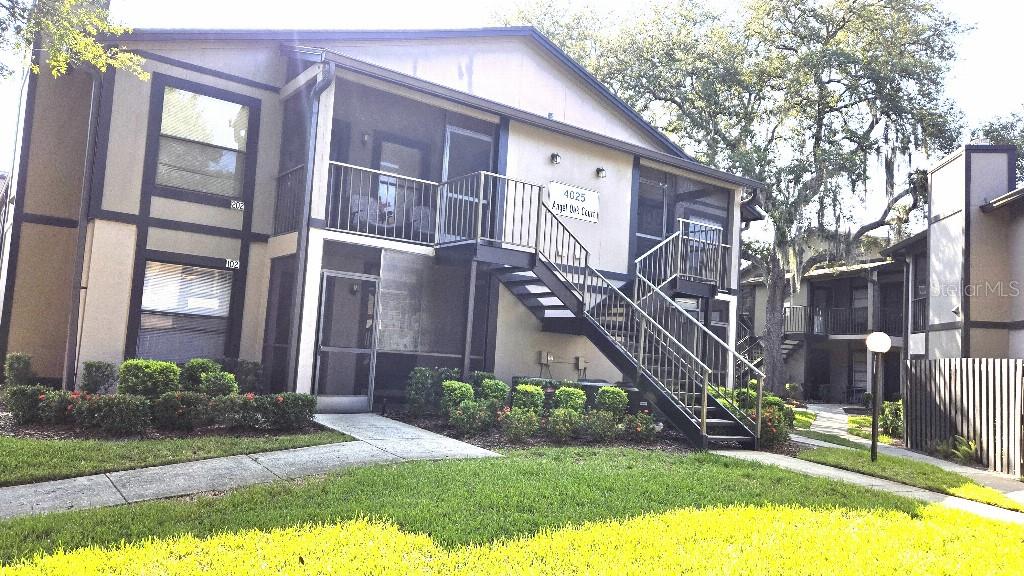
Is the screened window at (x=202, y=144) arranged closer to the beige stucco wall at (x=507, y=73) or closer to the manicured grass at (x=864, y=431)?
the beige stucco wall at (x=507, y=73)

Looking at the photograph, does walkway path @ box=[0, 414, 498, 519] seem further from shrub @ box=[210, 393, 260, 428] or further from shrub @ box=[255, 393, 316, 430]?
shrub @ box=[210, 393, 260, 428]

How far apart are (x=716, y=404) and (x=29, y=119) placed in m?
11.6

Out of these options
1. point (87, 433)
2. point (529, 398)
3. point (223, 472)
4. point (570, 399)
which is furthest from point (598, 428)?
point (87, 433)

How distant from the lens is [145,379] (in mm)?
8883

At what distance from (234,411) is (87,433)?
4.76ft

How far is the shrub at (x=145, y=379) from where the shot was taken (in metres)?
8.81

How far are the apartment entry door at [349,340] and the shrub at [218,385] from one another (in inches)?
70.3

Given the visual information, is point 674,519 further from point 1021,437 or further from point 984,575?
point 1021,437

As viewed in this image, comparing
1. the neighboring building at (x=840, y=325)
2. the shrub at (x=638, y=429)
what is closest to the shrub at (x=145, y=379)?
the shrub at (x=638, y=429)

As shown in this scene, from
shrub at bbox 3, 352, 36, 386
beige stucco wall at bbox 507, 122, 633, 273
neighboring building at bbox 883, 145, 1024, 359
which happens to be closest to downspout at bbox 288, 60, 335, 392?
beige stucco wall at bbox 507, 122, 633, 273

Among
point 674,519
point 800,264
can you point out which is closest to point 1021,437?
point 674,519

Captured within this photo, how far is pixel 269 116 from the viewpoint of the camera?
11.7 m

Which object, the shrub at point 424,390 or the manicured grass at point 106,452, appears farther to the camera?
the shrub at point 424,390

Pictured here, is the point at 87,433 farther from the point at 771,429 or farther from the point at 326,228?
the point at 771,429
